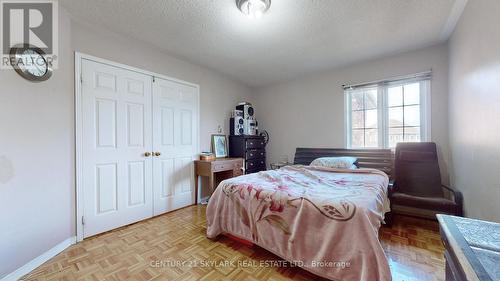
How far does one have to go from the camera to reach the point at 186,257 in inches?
71.1

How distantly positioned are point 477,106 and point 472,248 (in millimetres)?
1841

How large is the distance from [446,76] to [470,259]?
10.6 ft

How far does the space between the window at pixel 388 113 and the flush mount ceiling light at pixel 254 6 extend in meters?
2.29

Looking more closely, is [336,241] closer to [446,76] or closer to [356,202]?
[356,202]

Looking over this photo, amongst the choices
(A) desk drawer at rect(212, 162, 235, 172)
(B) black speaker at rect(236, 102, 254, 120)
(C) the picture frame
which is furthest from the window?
(C) the picture frame

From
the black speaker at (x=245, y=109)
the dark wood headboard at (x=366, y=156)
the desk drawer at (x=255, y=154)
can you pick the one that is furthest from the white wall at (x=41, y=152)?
the dark wood headboard at (x=366, y=156)

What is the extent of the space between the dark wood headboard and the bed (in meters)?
0.87

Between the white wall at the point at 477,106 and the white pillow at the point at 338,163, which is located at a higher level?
the white wall at the point at 477,106

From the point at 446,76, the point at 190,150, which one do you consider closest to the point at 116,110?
the point at 190,150

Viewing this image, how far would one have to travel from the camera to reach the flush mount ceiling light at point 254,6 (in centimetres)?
179

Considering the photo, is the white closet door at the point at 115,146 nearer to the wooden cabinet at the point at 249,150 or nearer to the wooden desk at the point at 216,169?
the wooden desk at the point at 216,169

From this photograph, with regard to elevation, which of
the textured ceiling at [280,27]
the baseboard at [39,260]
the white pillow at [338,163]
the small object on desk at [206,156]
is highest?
the textured ceiling at [280,27]

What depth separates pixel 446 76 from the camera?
265 cm

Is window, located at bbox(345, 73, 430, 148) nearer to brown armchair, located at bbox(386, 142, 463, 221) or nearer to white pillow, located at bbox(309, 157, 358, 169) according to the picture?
brown armchair, located at bbox(386, 142, 463, 221)
